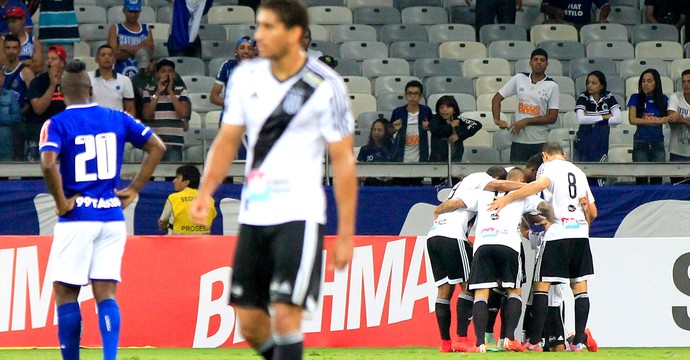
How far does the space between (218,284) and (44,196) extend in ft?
11.1

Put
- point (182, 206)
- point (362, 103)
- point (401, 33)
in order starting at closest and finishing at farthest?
point (182, 206) < point (362, 103) < point (401, 33)

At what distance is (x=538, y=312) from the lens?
1277cm

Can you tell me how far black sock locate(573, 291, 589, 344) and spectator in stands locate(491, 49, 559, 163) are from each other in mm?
3165

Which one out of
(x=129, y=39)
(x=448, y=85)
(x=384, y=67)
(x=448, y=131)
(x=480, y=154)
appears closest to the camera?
(x=448, y=131)

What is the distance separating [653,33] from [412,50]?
3.92 meters

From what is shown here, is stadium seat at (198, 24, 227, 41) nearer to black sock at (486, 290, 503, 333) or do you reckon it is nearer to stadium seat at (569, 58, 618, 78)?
stadium seat at (569, 58, 618, 78)

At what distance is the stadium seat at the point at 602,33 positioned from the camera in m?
19.9

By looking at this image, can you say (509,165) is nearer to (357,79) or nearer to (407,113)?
(407,113)

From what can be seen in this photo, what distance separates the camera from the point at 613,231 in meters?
16.5

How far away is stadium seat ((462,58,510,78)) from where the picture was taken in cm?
1881

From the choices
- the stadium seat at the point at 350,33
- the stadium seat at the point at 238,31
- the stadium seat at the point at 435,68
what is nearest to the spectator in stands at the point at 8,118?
the stadium seat at the point at 238,31

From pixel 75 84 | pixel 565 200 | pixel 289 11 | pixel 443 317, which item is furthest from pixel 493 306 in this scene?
pixel 289 11

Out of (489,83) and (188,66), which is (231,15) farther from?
(489,83)

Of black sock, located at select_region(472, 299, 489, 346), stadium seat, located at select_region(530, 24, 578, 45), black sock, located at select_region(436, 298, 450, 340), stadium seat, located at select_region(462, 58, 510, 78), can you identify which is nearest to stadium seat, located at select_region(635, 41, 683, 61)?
stadium seat, located at select_region(530, 24, 578, 45)
